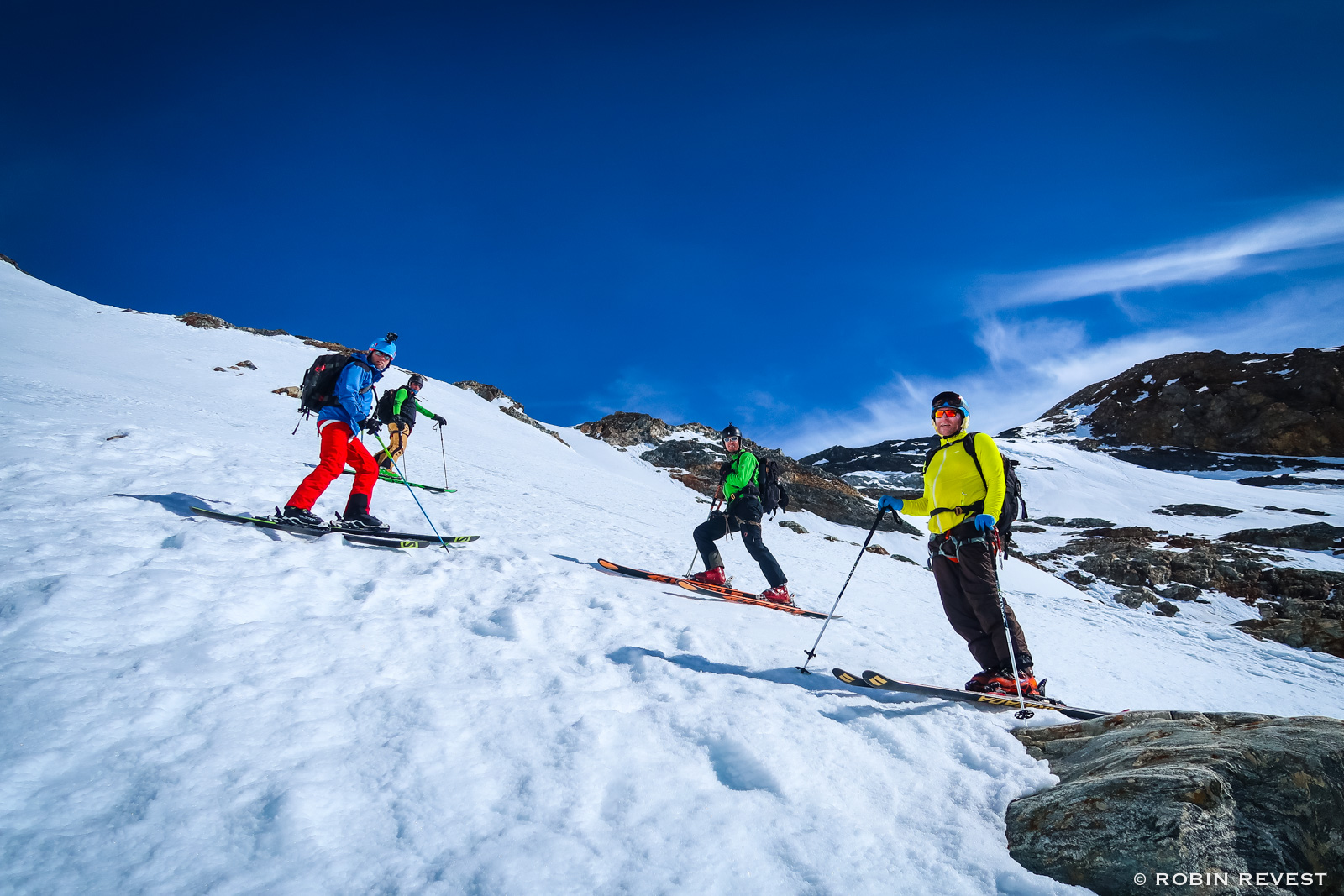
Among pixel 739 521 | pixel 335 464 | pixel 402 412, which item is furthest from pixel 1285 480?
pixel 335 464

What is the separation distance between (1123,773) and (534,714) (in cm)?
305

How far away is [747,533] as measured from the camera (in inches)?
320

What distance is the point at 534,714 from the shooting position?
131 inches

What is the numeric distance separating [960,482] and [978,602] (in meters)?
1.04

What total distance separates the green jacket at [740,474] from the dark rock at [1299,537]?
46.6 meters

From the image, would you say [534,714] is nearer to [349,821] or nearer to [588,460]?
[349,821]

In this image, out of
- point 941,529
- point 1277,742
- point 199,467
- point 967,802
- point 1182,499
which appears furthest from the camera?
point 1182,499

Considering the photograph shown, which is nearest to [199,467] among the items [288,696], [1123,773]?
[288,696]

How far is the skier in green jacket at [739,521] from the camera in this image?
8.12 meters

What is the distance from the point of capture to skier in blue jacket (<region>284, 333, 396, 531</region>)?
6133 mm

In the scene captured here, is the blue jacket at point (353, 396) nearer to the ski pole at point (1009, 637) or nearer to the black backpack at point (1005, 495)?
the black backpack at point (1005, 495)

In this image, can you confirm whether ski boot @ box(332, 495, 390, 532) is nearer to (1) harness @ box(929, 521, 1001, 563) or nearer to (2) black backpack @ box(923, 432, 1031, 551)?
(1) harness @ box(929, 521, 1001, 563)

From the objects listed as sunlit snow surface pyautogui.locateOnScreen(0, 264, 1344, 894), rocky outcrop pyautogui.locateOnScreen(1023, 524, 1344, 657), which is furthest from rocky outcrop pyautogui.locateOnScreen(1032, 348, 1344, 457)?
sunlit snow surface pyautogui.locateOnScreen(0, 264, 1344, 894)

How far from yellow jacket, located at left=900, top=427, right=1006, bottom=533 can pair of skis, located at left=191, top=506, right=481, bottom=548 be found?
5.48 m
